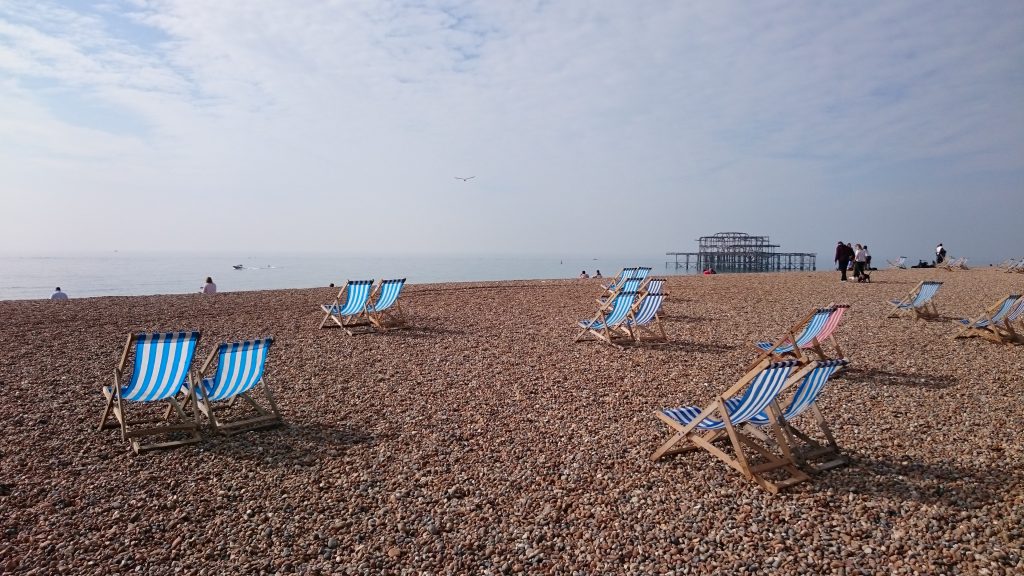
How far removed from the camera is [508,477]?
11.6ft

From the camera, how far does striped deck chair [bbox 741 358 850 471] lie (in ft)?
11.2

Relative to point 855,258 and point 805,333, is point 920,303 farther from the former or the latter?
point 855,258

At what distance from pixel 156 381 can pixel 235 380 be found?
0.55 metres

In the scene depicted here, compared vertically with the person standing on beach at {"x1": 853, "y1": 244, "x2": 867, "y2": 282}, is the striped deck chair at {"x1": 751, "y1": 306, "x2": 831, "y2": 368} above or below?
below

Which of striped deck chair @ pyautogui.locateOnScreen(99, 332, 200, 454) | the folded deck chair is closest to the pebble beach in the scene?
striped deck chair @ pyautogui.locateOnScreen(99, 332, 200, 454)

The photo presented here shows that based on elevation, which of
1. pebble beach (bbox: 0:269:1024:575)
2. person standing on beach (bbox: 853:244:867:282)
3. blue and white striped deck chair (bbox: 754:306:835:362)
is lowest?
pebble beach (bbox: 0:269:1024:575)

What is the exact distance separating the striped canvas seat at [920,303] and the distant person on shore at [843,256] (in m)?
7.92

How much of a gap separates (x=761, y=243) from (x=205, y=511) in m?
54.5

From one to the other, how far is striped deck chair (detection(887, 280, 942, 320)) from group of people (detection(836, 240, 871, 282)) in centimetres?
789

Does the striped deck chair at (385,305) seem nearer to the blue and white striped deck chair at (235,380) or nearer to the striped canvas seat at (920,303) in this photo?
the blue and white striped deck chair at (235,380)

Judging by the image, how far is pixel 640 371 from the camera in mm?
6145

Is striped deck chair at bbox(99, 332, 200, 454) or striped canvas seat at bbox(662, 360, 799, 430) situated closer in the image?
striped canvas seat at bbox(662, 360, 799, 430)

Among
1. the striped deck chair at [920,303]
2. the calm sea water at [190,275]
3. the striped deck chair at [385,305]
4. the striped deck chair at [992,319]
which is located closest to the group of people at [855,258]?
the striped deck chair at [920,303]

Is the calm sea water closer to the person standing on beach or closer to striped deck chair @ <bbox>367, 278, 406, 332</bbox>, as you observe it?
striped deck chair @ <bbox>367, 278, 406, 332</bbox>
